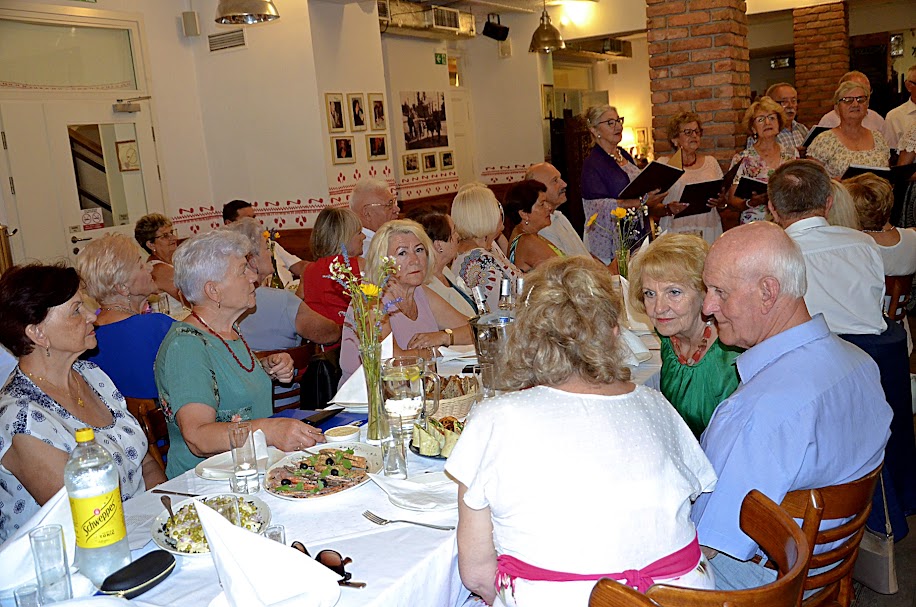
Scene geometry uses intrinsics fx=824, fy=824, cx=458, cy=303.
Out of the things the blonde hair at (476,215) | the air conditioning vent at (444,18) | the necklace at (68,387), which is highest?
the air conditioning vent at (444,18)

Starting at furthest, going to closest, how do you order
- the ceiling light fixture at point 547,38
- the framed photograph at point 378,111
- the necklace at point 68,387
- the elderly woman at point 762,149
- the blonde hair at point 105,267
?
the ceiling light fixture at point 547,38 → the framed photograph at point 378,111 → the elderly woman at point 762,149 → the blonde hair at point 105,267 → the necklace at point 68,387

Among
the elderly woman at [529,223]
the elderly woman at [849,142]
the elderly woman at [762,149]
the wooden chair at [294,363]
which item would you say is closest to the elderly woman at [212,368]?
the wooden chair at [294,363]

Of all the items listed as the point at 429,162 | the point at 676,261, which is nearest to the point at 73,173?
the point at 429,162

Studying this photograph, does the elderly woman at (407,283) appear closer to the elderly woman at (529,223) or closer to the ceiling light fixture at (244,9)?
the elderly woman at (529,223)

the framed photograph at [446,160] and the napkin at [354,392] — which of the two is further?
the framed photograph at [446,160]

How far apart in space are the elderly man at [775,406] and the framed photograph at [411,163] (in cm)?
812

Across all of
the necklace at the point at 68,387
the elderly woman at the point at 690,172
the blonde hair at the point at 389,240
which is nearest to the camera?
the necklace at the point at 68,387

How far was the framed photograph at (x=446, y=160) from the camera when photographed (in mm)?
10625

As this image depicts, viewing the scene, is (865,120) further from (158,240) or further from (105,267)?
(105,267)

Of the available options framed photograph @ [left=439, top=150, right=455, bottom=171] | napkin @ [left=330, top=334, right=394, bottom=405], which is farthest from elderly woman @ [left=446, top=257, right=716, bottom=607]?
framed photograph @ [left=439, top=150, right=455, bottom=171]

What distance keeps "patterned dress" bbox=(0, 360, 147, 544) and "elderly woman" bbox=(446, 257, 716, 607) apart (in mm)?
1242

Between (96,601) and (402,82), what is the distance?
9.13 meters

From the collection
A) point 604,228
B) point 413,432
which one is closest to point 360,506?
point 413,432

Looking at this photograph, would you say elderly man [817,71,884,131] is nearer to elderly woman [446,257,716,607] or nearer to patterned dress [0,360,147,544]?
elderly woman [446,257,716,607]
